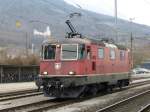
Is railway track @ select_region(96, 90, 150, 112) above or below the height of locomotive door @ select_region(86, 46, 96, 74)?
below

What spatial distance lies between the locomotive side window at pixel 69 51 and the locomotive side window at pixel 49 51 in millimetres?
515

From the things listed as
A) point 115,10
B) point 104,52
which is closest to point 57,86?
point 104,52

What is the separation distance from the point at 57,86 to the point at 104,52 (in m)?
4.90

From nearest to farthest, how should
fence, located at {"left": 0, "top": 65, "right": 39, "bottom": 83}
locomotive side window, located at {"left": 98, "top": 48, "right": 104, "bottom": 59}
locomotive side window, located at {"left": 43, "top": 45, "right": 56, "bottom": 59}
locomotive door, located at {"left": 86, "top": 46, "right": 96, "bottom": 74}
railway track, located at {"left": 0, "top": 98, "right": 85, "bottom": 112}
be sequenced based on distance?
railway track, located at {"left": 0, "top": 98, "right": 85, "bottom": 112} < locomotive side window, located at {"left": 43, "top": 45, "right": 56, "bottom": 59} < locomotive door, located at {"left": 86, "top": 46, "right": 96, "bottom": 74} < locomotive side window, located at {"left": 98, "top": 48, "right": 104, "bottom": 59} < fence, located at {"left": 0, "top": 65, "right": 39, "bottom": 83}

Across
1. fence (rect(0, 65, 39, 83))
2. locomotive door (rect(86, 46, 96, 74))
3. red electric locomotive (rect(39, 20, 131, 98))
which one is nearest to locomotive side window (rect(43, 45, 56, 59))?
red electric locomotive (rect(39, 20, 131, 98))

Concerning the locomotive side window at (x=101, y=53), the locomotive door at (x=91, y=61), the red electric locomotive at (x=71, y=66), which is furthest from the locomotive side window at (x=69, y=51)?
the locomotive side window at (x=101, y=53)

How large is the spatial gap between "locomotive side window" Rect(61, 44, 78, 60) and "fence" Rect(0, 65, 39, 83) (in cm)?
2102

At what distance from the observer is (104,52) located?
91.0 ft

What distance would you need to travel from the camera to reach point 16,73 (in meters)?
47.4

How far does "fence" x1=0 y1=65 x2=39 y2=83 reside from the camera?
150 feet

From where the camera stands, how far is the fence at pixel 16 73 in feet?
150

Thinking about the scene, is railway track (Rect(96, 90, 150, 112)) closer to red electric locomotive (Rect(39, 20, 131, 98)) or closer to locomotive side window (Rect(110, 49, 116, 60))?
red electric locomotive (Rect(39, 20, 131, 98))

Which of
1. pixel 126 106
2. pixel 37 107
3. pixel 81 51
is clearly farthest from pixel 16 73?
pixel 126 106

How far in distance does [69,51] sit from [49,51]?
1149 mm
